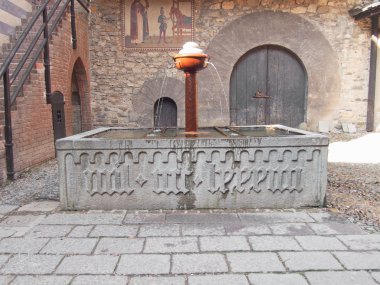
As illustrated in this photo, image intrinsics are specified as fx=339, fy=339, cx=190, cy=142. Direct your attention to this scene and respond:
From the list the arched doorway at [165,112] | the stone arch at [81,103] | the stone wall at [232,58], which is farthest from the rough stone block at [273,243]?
the stone arch at [81,103]

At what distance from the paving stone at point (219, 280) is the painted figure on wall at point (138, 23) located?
22.9 ft

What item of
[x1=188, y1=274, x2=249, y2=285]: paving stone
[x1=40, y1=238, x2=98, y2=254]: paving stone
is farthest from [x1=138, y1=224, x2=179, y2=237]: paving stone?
[x1=188, y1=274, x2=249, y2=285]: paving stone

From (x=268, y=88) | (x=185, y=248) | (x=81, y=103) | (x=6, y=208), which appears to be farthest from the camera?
(x=268, y=88)

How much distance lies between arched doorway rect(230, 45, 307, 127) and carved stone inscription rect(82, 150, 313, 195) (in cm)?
537

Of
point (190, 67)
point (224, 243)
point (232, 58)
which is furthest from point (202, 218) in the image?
point (232, 58)

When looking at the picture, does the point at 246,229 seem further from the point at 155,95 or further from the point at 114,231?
the point at 155,95

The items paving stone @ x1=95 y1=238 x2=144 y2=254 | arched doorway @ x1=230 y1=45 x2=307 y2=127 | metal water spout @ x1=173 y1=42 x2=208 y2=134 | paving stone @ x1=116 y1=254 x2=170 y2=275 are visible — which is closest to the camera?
paving stone @ x1=116 y1=254 x2=170 y2=275

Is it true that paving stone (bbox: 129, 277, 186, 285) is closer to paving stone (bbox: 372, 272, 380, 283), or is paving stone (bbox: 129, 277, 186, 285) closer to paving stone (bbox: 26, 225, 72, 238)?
paving stone (bbox: 26, 225, 72, 238)

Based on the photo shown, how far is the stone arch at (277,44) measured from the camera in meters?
8.02

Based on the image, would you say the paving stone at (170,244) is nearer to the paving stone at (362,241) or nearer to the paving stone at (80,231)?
the paving stone at (80,231)

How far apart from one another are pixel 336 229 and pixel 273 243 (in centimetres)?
63

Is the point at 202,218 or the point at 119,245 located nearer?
the point at 119,245

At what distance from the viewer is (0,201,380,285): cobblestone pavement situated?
2.02 metres

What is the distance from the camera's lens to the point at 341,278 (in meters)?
1.97
